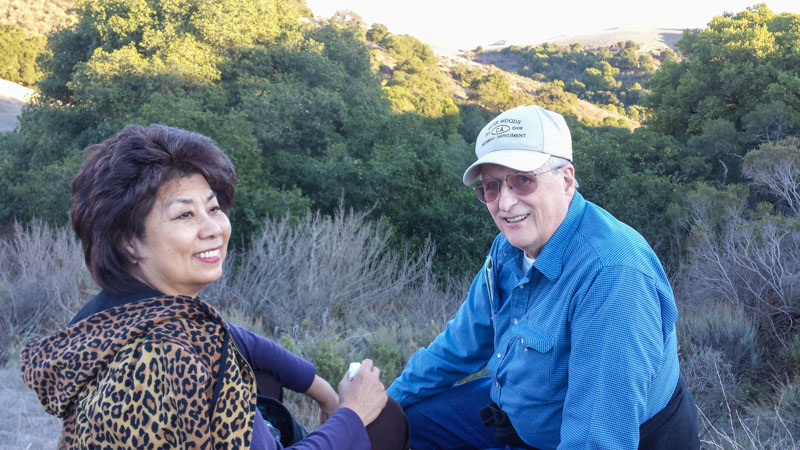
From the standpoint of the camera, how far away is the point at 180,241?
1784mm

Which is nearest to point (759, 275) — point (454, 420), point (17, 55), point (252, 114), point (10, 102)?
point (454, 420)

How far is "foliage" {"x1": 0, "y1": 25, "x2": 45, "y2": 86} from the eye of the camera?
2925cm

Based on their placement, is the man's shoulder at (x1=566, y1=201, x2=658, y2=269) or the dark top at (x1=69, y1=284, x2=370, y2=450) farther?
the man's shoulder at (x1=566, y1=201, x2=658, y2=269)

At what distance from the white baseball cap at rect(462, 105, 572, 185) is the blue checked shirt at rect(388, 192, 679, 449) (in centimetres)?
21

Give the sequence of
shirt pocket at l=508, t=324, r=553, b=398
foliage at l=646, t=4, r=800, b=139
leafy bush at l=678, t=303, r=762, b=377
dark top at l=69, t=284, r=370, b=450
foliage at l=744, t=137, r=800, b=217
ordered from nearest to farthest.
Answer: dark top at l=69, t=284, r=370, b=450 → shirt pocket at l=508, t=324, r=553, b=398 → leafy bush at l=678, t=303, r=762, b=377 → foliage at l=744, t=137, r=800, b=217 → foliage at l=646, t=4, r=800, b=139

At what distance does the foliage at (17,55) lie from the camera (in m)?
29.2

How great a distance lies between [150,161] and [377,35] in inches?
1509

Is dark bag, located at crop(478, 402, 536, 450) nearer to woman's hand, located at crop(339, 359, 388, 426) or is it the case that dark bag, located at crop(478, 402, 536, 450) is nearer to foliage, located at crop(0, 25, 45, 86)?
woman's hand, located at crop(339, 359, 388, 426)

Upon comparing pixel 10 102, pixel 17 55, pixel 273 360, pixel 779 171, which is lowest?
pixel 10 102

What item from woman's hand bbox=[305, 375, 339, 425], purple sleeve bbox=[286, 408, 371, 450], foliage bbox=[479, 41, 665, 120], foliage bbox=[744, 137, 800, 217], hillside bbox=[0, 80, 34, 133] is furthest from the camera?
foliage bbox=[479, 41, 665, 120]

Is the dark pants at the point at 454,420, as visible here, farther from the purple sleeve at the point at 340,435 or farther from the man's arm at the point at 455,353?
the purple sleeve at the point at 340,435

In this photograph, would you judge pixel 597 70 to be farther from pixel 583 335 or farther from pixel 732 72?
pixel 583 335

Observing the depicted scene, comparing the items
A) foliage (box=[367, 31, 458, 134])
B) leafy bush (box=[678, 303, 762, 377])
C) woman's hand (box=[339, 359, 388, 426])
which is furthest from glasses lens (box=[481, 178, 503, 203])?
foliage (box=[367, 31, 458, 134])

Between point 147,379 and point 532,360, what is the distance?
1.23 m
